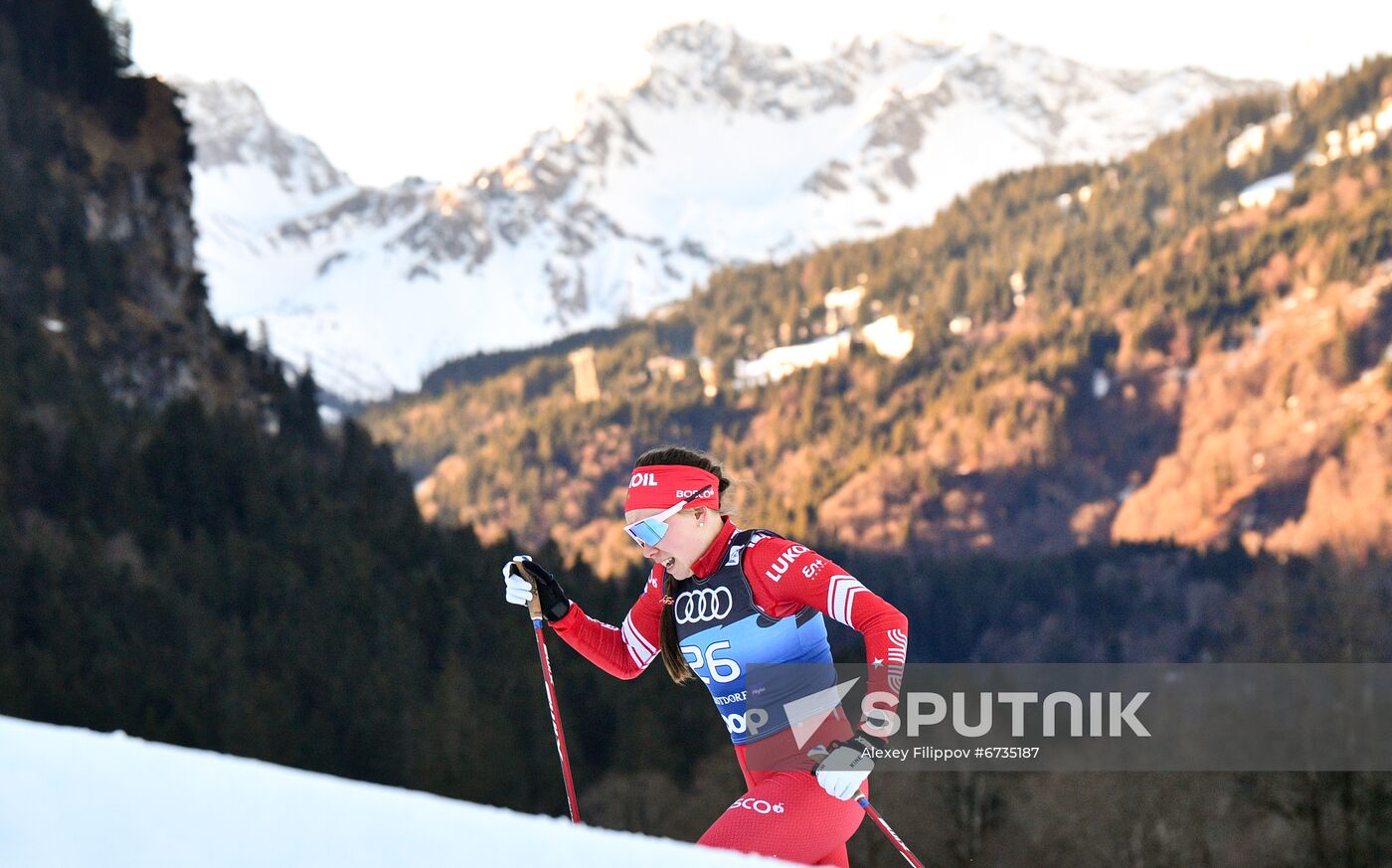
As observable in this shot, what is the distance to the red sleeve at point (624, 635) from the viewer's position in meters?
5.72

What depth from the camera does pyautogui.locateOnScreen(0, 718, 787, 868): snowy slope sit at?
2.37 meters

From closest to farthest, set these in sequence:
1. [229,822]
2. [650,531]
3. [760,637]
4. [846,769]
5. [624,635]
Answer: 1. [229,822]
2. [846,769]
3. [760,637]
4. [650,531]
5. [624,635]

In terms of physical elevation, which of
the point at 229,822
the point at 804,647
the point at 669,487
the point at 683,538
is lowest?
the point at 229,822

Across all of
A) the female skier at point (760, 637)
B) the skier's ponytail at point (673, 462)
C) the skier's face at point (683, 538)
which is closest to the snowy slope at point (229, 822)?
the female skier at point (760, 637)

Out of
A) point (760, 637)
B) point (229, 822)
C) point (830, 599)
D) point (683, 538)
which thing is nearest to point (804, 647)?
point (760, 637)

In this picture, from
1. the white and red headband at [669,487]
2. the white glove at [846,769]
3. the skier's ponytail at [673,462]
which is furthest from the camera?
the skier's ponytail at [673,462]

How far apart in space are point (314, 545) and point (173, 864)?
7803 centimetres

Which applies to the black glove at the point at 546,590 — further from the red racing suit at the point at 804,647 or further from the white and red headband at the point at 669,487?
the white and red headband at the point at 669,487

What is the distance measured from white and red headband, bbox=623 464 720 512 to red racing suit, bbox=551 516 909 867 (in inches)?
7.0

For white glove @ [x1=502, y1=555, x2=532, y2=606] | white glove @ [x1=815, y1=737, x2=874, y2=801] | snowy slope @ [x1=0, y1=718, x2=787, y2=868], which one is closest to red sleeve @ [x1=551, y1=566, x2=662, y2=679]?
white glove @ [x1=502, y1=555, x2=532, y2=606]

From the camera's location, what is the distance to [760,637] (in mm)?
5227

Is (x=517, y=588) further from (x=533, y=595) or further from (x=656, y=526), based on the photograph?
(x=656, y=526)

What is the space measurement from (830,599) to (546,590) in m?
1.56

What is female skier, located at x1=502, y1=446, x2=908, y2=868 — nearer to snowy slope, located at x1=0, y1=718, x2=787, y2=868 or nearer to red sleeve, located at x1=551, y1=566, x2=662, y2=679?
red sleeve, located at x1=551, y1=566, x2=662, y2=679
